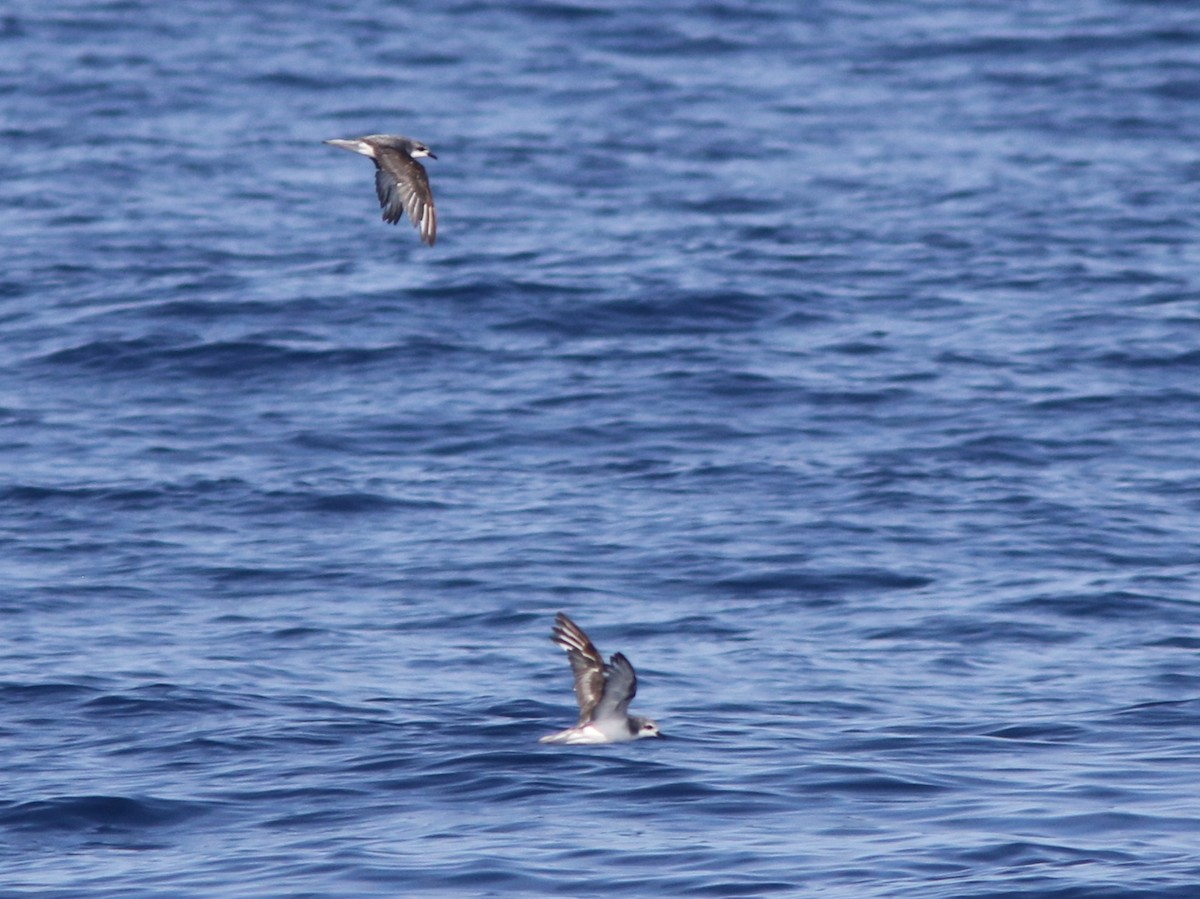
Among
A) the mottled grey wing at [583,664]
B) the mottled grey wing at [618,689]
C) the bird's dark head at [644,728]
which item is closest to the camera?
the mottled grey wing at [618,689]

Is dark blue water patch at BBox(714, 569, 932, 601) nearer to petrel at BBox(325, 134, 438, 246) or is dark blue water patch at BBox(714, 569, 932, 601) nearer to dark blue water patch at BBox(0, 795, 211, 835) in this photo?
petrel at BBox(325, 134, 438, 246)

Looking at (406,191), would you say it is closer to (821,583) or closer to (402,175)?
(402,175)

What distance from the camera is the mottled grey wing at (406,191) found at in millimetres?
15031

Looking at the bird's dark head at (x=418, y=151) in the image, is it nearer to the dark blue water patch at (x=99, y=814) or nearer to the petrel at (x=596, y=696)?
the petrel at (x=596, y=696)

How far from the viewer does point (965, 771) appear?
1268 cm

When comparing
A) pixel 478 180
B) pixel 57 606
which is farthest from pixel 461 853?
pixel 478 180

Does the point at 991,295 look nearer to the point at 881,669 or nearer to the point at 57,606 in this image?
the point at 881,669

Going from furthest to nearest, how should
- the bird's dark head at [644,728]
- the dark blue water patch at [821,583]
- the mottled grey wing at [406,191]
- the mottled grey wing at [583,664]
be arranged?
1. the dark blue water patch at [821,583]
2. the mottled grey wing at [406,191]
3. the bird's dark head at [644,728]
4. the mottled grey wing at [583,664]

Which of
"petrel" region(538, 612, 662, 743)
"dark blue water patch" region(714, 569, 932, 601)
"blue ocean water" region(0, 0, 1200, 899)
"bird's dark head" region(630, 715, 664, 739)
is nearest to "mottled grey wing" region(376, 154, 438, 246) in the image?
"blue ocean water" region(0, 0, 1200, 899)

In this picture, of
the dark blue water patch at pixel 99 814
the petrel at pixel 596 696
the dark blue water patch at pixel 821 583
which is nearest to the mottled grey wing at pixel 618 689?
the petrel at pixel 596 696

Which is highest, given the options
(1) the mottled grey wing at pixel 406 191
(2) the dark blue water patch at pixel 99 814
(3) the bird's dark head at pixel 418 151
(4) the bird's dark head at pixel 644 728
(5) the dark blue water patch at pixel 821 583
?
(3) the bird's dark head at pixel 418 151

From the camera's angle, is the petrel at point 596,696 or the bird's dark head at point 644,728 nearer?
the petrel at point 596,696

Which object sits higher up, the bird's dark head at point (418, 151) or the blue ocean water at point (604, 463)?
the bird's dark head at point (418, 151)

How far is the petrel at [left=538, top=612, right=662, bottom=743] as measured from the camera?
1210 centimetres
